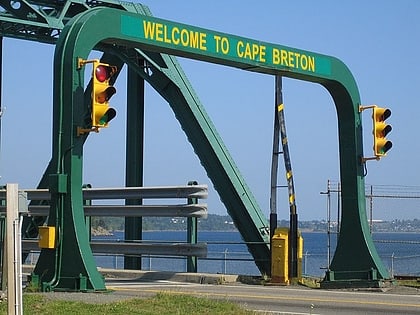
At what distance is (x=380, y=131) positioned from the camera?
20.7 meters

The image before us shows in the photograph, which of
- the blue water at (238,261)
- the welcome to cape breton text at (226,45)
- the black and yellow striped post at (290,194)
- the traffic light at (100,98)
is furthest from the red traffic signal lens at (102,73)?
the blue water at (238,261)

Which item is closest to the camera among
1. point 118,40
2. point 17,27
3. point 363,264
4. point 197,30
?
point 118,40

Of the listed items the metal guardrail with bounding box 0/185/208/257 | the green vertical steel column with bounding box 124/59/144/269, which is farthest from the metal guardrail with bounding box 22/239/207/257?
the green vertical steel column with bounding box 124/59/144/269

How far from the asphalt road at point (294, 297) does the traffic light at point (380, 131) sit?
316 centimetres

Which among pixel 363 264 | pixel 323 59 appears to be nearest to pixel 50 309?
pixel 363 264

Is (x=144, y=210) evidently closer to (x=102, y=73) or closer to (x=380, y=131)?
(x=380, y=131)

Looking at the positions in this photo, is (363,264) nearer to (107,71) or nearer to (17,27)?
(107,71)

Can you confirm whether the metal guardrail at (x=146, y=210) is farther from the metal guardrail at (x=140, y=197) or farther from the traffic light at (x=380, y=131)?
the traffic light at (x=380, y=131)

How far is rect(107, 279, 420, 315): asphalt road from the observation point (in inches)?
595

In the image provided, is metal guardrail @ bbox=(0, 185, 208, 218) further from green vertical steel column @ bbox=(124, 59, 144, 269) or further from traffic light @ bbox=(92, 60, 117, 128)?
traffic light @ bbox=(92, 60, 117, 128)

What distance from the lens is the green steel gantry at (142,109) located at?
54.6ft

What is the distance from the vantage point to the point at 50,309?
1291 centimetres

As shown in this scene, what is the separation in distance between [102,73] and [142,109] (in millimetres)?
11040

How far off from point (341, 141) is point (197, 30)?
499 cm
